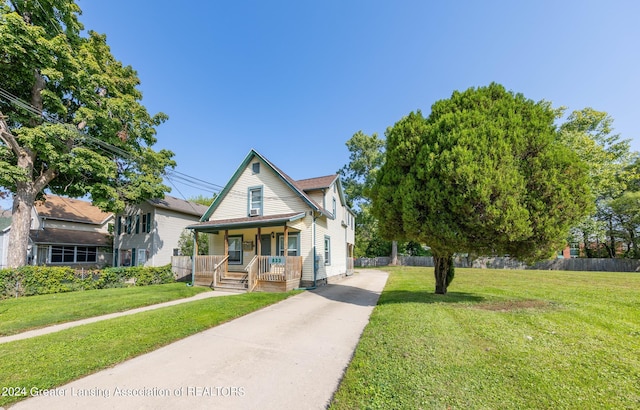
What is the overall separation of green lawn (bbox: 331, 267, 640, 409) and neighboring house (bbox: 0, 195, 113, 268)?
26.4 metres

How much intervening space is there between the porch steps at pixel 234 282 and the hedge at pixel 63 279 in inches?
197

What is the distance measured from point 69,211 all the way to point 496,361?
112ft

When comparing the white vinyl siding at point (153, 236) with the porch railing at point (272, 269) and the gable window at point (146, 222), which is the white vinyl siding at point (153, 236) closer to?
the gable window at point (146, 222)

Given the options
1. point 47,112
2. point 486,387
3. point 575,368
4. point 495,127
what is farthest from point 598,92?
point 47,112

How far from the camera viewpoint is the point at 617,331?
17.7 ft

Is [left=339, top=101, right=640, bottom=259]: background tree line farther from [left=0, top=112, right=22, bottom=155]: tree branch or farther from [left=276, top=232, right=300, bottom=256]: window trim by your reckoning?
[left=0, top=112, right=22, bottom=155]: tree branch

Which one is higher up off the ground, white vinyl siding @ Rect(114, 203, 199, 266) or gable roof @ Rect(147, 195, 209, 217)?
gable roof @ Rect(147, 195, 209, 217)

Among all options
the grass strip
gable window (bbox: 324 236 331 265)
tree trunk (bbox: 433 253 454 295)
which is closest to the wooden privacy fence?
gable window (bbox: 324 236 331 265)

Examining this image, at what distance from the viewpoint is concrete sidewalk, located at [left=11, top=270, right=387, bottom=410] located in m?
3.22

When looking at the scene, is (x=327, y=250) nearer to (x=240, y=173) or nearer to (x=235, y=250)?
(x=235, y=250)

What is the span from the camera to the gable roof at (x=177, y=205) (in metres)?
A: 20.7

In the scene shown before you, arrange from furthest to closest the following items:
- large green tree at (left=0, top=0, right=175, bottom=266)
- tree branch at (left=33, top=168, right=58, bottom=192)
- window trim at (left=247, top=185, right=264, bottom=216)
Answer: window trim at (left=247, top=185, right=264, bottom=216), tree branch at (left=33, top=168, right=58, bottom=192), large green tree at (left=0, top=0, right=175, bottom=266)

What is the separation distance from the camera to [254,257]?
12.0 meters

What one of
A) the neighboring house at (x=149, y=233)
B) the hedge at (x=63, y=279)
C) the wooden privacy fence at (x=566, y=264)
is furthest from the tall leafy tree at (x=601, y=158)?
the neighboring house at (x=149, y=233)
